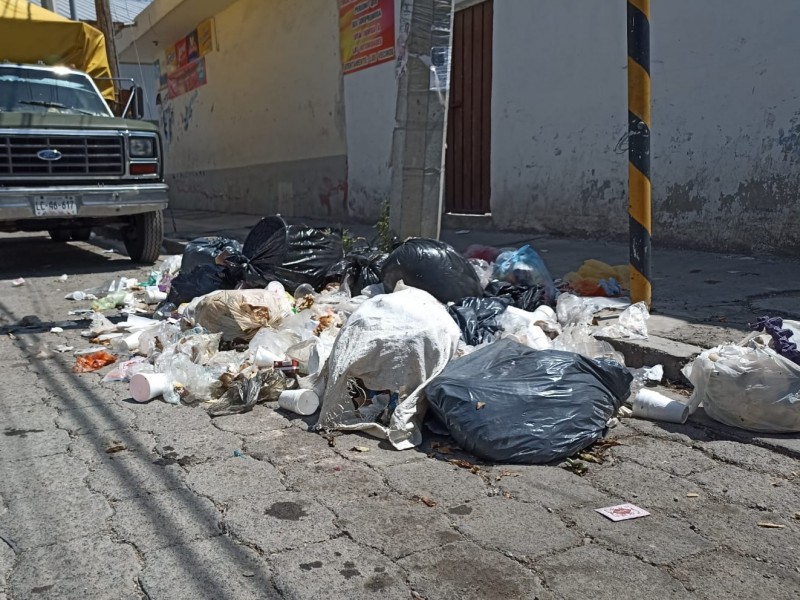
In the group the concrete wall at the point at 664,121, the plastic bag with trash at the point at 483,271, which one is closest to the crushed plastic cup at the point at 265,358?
the plastic bag with trash at the point at 483,271

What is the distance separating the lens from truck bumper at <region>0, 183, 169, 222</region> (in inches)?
293

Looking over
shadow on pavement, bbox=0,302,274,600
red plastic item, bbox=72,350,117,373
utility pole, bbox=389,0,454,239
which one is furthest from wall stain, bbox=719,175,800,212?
shadow on pavement, bbox=0,302,274,600

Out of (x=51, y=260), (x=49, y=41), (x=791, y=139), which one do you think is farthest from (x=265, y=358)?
(x=49, y=41)

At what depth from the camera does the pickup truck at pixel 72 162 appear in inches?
295

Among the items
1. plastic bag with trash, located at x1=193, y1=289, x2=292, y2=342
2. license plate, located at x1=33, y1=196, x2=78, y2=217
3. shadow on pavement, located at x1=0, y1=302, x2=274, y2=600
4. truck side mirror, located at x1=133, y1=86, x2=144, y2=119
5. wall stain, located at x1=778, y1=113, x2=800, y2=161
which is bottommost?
shadow on pavement, located at x1=0, y1=302, x2=274, y2=600

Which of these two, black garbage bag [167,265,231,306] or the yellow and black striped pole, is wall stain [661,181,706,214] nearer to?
the yellow and black striped pole

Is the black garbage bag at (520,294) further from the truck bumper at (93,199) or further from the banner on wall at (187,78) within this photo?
the banner on wall at (187,78)

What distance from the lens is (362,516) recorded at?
2.54 meters

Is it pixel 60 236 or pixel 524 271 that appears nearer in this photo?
pixel 524 271

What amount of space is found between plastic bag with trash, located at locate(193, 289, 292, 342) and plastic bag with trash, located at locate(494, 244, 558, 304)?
4.94 ft

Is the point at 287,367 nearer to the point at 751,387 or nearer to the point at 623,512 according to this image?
the point at 623,512

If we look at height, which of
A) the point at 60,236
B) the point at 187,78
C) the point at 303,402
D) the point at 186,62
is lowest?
the point at 303,402

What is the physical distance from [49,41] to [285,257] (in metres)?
5.98

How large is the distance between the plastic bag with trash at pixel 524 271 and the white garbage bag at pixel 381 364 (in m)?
1.67
